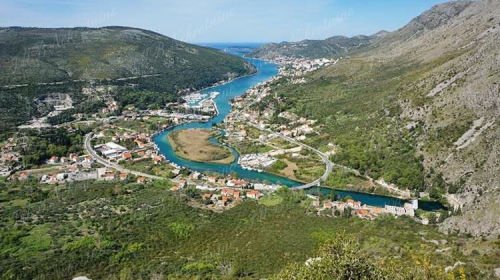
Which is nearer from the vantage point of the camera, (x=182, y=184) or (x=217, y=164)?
(x=182, y=184)

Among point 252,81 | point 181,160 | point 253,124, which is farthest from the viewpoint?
point 252,81

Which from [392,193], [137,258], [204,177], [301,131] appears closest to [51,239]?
[137,258]

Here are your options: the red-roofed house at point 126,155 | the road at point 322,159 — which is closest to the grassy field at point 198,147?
the red-roofed house at point 126,155

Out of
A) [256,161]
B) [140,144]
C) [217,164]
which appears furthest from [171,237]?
[140,144]

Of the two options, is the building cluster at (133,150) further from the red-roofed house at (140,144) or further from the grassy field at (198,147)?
the grassy field at (198,147)

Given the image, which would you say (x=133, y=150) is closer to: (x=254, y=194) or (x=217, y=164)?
(x=217, y=164)

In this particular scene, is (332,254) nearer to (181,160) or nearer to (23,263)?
(23,263)
